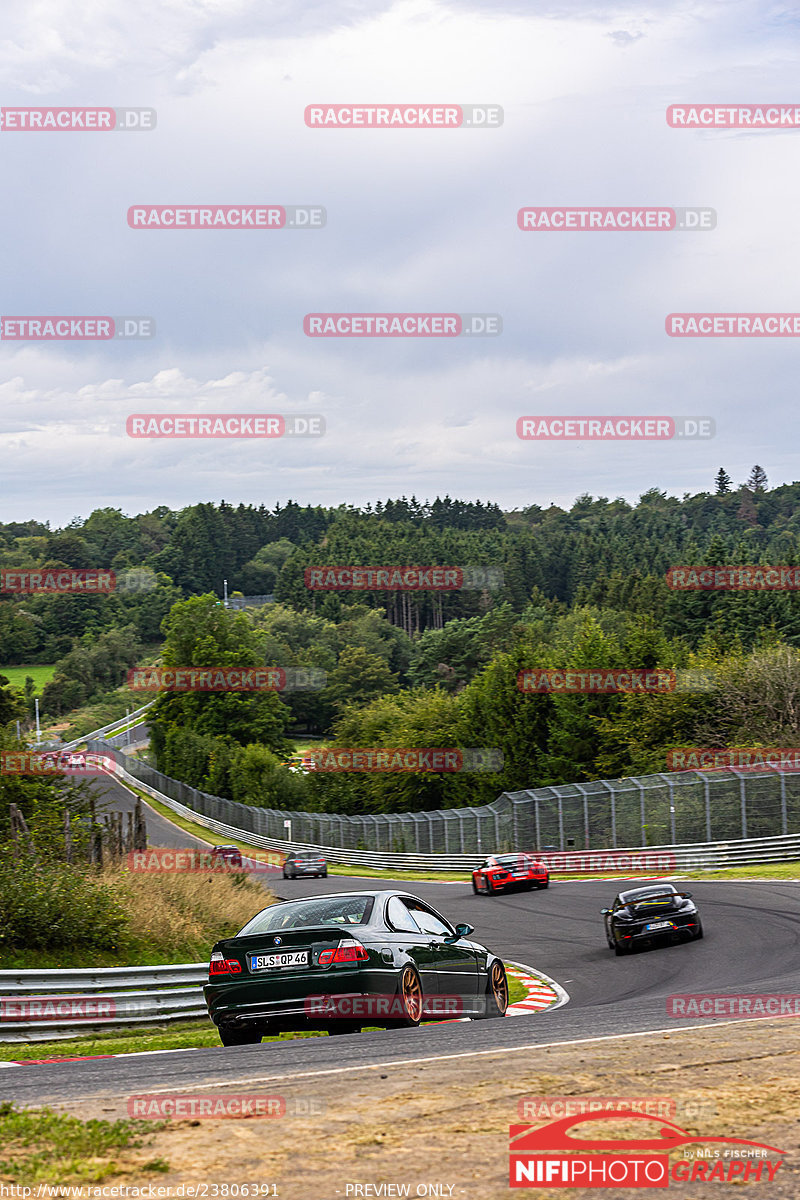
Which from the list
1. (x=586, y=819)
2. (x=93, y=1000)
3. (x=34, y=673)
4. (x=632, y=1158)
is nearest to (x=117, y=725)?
(x=34, y=673)

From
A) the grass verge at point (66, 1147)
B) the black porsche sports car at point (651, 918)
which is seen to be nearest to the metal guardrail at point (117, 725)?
the black porsche sports car at point (651, 918)

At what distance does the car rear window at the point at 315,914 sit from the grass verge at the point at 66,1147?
4.46m

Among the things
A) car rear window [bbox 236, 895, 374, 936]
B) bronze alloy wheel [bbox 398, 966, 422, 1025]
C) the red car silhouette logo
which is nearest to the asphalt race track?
bronze alloy wheel [bbox 398, 966, 422, 1025]

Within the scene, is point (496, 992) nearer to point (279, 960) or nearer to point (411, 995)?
point (411, 995)

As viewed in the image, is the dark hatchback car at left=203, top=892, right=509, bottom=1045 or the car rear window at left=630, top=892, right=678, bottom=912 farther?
the car rear window at left=630, top=892, right=678, bottom=912

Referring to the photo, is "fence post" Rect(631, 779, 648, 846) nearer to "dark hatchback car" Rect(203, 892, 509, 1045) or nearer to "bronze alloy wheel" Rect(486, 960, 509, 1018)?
"bronze alloy wheel" Rect(486, 960, 509, 1018)

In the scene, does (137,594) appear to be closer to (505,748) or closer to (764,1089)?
(505,748)

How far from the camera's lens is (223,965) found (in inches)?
391

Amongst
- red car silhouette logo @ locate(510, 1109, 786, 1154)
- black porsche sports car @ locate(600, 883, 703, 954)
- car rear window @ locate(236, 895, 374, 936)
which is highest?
red car silhouette logo @ locate(510, 1109, 786, 1154)

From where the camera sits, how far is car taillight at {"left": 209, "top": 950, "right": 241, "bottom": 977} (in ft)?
32.4

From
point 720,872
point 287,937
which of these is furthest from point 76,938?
point 720,872

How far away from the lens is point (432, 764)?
75.3 m

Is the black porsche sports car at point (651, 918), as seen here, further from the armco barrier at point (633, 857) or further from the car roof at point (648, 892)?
the armco barrier at point (633, 857)

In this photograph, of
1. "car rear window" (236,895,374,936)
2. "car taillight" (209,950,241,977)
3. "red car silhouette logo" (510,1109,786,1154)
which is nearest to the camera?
"red car silhouette logo" (510,1109,786,1154)
